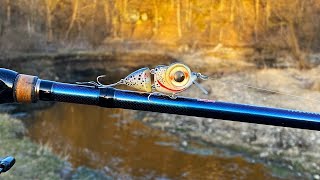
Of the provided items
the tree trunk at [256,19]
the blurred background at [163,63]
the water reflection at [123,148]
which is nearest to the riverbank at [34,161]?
the blurred background at [163,63]

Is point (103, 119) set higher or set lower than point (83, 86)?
lower

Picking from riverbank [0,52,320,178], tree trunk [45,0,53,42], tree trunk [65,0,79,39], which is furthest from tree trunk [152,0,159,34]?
tree trunk [45,0,53,42]

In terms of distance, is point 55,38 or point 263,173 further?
point 55,38

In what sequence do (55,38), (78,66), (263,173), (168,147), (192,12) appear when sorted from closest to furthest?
(263,173), (168,147), (78,66), (55,38), (192,12)

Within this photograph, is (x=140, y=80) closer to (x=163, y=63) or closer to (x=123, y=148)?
(x=123, y=148)

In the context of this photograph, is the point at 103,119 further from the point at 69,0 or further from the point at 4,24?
the point at 69,0

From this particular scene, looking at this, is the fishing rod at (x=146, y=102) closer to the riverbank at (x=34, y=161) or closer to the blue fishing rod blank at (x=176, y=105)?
the blue fishing rod blank at (x=176, y=105)

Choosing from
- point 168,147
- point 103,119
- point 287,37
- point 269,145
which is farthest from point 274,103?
point 287,37
